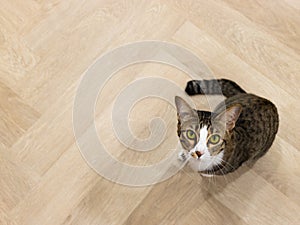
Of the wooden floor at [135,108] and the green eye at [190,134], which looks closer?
the green eye at [190,134]

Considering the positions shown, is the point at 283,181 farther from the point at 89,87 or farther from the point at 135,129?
the point at 89,87

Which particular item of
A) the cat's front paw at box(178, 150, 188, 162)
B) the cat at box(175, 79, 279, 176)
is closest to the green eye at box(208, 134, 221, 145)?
the cat at box(175, 79, 279, 176)

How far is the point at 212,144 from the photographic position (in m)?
1.08

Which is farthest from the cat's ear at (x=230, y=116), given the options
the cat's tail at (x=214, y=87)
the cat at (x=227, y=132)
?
the cat's tail at (x=214, y=87)

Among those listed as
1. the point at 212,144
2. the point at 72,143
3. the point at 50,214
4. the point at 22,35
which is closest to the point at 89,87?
the point at 72,143

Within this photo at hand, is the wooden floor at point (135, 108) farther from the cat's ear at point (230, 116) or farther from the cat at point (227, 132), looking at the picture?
the cat's ear at point (230, 116)

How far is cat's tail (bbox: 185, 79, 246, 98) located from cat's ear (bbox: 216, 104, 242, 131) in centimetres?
24

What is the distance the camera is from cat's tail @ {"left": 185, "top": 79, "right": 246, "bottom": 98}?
1.30 m

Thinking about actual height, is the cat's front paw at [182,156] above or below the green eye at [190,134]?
below

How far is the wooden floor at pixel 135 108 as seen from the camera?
129 centimetres

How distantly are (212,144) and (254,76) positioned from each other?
442 millimetres

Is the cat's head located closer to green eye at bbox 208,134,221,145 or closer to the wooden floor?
green eye at bbox 208,134,221,145

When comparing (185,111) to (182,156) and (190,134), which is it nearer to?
(190,134)

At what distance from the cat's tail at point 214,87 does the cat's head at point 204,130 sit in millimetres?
219
